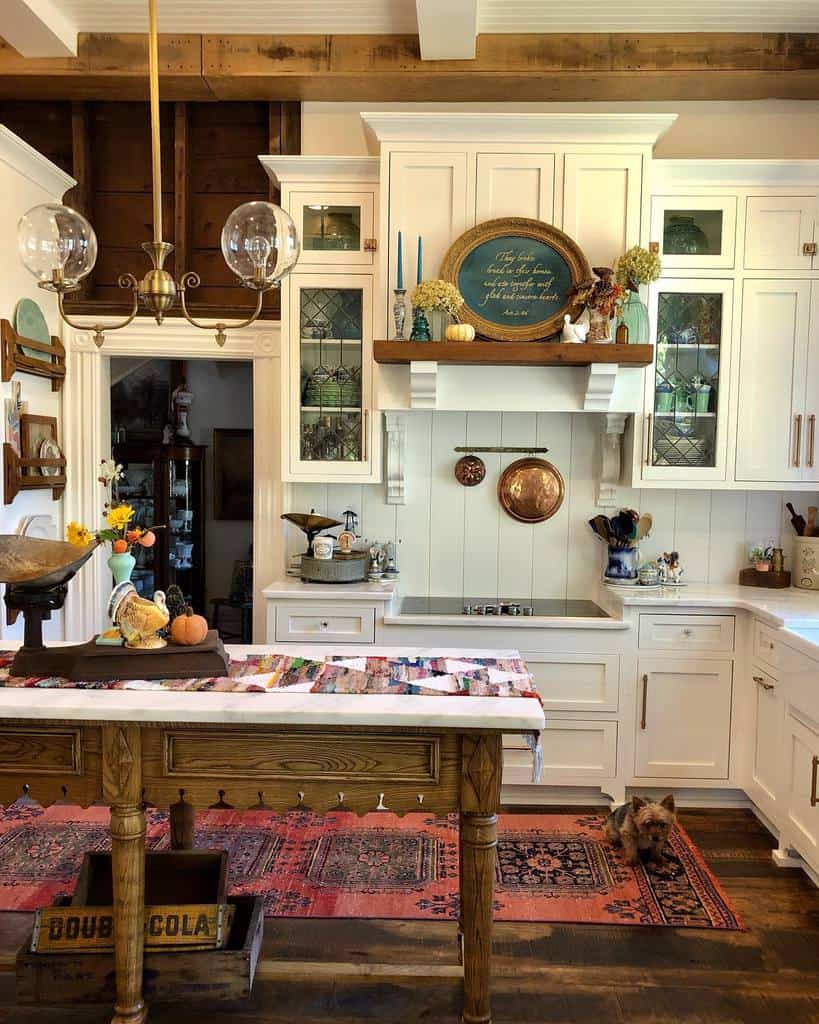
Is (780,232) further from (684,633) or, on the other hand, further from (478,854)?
(478,854)

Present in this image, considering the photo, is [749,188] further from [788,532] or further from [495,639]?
[495,639]

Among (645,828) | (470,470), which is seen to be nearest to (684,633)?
(645,828)

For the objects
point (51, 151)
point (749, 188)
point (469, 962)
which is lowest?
point (469, 962)

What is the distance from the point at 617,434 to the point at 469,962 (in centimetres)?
244

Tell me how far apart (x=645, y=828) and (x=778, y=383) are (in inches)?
77.8

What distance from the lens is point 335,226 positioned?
360 cm

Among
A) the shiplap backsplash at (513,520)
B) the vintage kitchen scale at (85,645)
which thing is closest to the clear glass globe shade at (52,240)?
the vintage kitchen scale at (85,645)

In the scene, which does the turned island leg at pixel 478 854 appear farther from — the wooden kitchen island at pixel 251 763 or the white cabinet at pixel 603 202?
the white cabinet at pixel 603 202

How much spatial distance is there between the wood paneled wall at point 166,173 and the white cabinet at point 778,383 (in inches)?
85.6

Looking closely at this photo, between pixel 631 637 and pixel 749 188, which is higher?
pixel 749 188

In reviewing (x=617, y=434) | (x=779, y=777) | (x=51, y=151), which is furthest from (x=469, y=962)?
(x=51, y=151)

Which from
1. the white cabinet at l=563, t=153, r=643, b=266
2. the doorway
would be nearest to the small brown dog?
the white cabinet at l=563, t=153, r=643, b=266

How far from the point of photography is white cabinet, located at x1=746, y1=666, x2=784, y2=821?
3.12 m

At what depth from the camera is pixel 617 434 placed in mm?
3770
